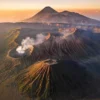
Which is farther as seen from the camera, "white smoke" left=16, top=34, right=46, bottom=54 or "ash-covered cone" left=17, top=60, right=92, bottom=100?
"white smoke" left=16, top=34, right=46, bottom=54

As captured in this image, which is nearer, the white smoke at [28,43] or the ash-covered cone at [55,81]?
the ash-covered cone at [55,81]

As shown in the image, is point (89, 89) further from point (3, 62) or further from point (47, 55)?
point (3, 62)

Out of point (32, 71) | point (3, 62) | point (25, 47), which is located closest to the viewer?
point (32, 71)

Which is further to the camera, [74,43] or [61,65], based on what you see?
[74,43]

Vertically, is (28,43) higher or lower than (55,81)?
lower

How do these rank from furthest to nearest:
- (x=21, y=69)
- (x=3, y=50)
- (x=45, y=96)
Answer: (x=3, y=50) → (x=21, y=69) → (x=45, y=96)

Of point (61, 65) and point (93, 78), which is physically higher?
point (61, 65)

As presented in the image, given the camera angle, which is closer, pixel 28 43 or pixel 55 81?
pixel 55 81

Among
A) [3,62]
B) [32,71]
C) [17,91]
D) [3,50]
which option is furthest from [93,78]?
[3,50]
